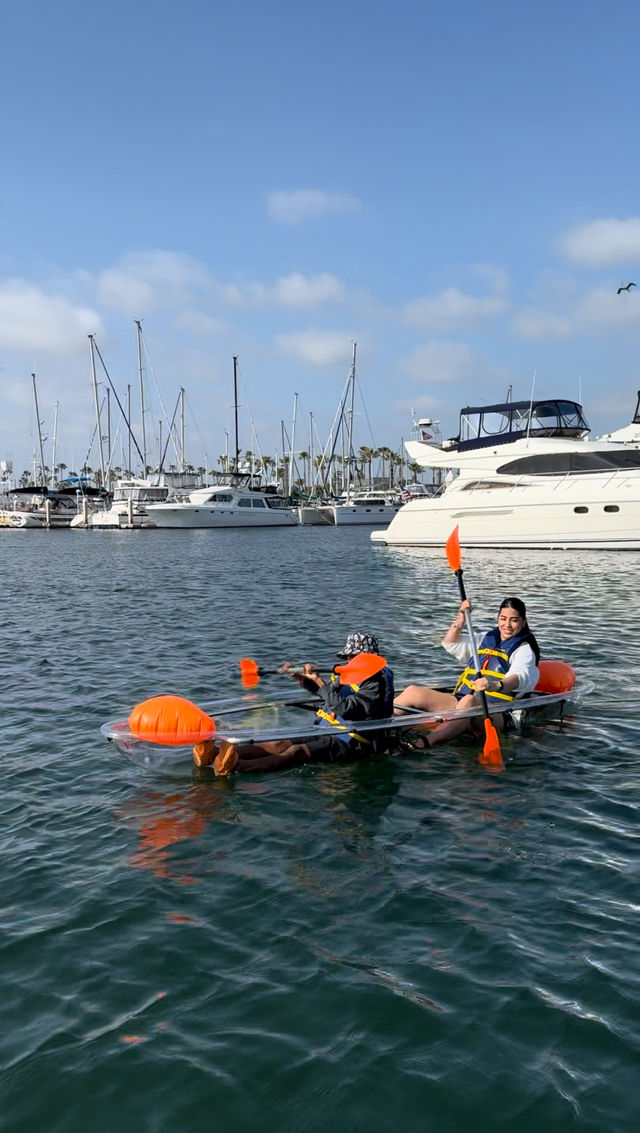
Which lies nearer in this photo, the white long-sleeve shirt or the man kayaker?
the man kayaker

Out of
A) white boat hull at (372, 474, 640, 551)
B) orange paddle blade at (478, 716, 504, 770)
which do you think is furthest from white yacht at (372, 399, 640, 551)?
orange paddle blade at (478, 716, 504, 770)

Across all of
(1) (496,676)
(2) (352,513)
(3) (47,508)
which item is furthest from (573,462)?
(3) (47,508)

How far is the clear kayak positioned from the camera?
829 cm

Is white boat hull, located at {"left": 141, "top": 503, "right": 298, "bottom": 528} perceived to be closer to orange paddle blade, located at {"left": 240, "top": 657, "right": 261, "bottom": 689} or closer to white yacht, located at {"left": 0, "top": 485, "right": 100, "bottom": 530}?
white yacht, located at {"left": 0, "top": 485, "right": 100, "bottom": 530}

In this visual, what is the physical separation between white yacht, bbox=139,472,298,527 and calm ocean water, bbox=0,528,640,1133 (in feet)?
215

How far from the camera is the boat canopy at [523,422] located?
3509 centimetres

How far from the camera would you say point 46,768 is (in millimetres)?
8969

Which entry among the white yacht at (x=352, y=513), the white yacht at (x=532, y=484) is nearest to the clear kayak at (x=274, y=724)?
the white yacht at (x=532, y=484)

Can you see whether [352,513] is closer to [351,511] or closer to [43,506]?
[351,511]

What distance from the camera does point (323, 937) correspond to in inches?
217

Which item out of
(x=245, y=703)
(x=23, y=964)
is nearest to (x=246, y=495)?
(x=245, y=703)

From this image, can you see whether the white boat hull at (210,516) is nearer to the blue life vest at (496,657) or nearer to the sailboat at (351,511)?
the sailboat at (351,511)

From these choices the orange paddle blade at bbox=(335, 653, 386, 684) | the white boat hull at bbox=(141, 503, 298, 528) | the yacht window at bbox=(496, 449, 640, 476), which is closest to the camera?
the orange paddle blade at bbox=(335, 653, 386, 684)

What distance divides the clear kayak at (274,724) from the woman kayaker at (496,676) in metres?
0.16
